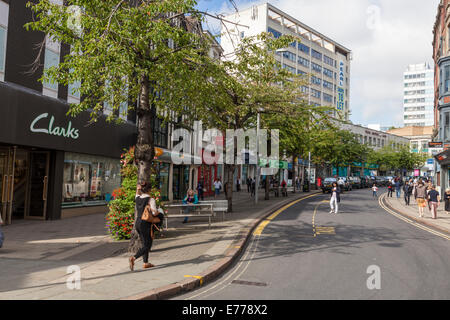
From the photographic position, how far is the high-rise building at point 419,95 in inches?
5536

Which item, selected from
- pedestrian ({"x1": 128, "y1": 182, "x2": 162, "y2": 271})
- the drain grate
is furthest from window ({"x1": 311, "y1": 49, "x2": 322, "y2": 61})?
the drain grate

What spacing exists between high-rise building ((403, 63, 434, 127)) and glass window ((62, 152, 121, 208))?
148 m

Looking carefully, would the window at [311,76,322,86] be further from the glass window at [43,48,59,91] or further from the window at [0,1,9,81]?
the window at [0,1,9,81]

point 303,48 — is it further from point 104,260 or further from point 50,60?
point 104,260

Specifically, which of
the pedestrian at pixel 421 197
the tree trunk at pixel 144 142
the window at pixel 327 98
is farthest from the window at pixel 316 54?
the tree trunk at pixel 144 142

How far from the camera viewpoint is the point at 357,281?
6656mm

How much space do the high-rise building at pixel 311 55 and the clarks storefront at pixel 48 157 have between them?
44601 millimetres

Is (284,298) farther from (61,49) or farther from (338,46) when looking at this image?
(338,46)

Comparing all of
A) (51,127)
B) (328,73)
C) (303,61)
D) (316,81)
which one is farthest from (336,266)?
(328,73)

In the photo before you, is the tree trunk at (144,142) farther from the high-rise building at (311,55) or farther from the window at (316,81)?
the window at (316,81)

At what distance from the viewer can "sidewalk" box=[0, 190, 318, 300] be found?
225 inches
